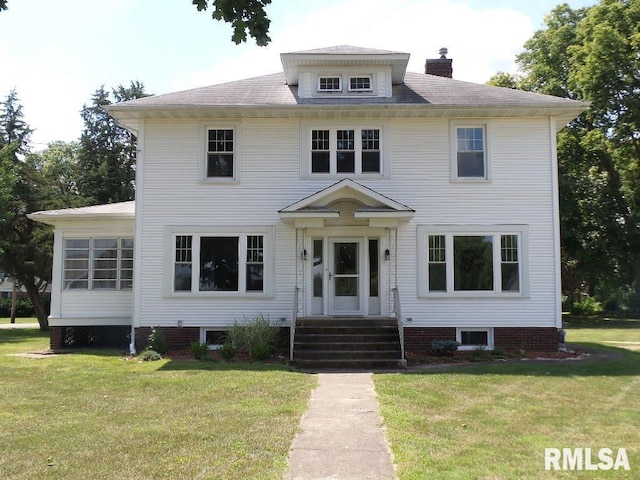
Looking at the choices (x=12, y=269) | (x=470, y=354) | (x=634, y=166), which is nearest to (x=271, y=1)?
(x=470, y=354)

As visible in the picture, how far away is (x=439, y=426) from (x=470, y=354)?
7.01m

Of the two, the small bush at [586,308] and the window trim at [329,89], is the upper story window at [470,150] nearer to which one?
the window trim at [329,89]

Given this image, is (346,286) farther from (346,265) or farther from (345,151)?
(345,151)

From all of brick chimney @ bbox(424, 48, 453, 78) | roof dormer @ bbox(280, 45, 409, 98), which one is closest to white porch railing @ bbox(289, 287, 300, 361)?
roof dormer @ bbox(280, 45, 409, 98)

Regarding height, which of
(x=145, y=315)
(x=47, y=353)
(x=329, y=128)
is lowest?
(x=47, y=353)

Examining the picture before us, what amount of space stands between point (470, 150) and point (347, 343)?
627cm

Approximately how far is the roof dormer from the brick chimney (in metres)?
3.38

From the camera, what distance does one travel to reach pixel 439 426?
6.60 m

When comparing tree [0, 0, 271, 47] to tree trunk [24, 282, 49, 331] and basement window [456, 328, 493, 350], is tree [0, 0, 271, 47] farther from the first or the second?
tree trunk [24, 282, 49, 331]

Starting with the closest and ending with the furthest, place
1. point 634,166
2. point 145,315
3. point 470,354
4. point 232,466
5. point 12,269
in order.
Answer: point 232,466 → point 470,354 → point 145,315 → point 12,269 → point 634,166

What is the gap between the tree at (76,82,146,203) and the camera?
119ft

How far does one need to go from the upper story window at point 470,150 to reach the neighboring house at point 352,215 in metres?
0.04

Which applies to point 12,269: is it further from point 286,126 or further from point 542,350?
point 542,350

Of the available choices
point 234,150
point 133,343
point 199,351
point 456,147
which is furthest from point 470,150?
point 133,343
